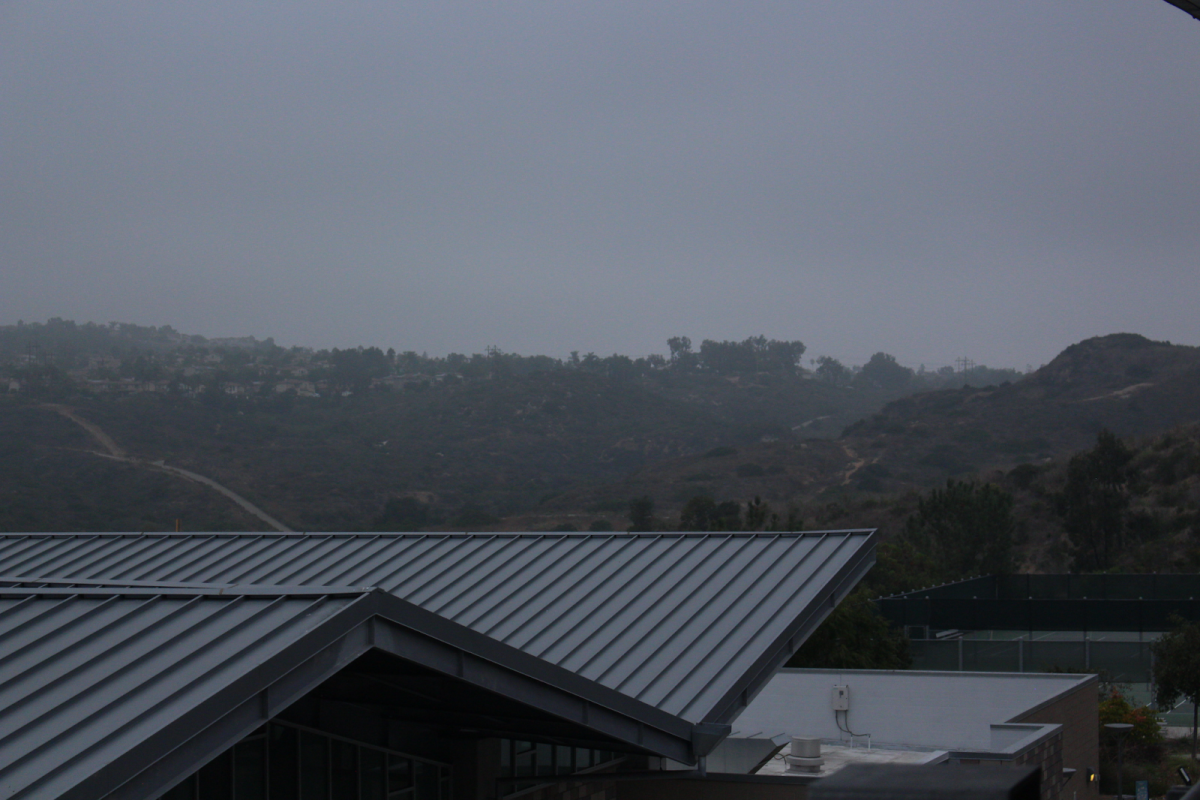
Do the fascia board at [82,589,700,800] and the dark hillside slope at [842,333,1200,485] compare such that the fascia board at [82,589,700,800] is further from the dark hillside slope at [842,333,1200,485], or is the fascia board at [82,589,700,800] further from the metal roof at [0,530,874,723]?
the dark hillside slope at [842,333,1200,485]

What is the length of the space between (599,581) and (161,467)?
8521cm

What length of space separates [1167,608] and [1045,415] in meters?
76.1

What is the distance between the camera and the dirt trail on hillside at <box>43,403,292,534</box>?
8625 cm

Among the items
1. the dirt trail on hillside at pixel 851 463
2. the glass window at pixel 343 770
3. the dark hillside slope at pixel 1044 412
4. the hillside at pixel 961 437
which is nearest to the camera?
the glass window at pixel 343 770

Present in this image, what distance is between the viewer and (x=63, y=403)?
105 meters

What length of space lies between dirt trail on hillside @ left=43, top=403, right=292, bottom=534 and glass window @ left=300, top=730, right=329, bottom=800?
77.1 meters

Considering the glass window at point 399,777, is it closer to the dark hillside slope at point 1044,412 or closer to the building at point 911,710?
the building at point 911,710

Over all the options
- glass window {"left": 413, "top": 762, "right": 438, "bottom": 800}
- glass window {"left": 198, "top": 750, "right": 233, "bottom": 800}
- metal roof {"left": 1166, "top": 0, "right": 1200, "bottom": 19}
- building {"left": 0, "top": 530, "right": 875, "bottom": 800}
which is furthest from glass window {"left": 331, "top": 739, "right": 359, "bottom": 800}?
metal roof {"left": 1166, "top": 0, "right": 1200, "bottom": 19}

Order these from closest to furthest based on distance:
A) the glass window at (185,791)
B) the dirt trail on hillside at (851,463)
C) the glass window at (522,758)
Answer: the glass window at (185,791) → the glass window at (522,758) → the dirt trail on hillside at (851,463)

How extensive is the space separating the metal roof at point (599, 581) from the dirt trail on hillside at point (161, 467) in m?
69.0

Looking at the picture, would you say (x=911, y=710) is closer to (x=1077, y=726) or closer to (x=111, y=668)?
(x=1077, y=726)

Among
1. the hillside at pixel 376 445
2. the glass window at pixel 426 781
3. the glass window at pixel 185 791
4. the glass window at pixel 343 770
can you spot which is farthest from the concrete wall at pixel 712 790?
the hillside at pixel 376 445

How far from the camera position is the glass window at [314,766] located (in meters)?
9.31

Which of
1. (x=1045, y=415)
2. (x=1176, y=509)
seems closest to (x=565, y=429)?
(x=1045, y=415)
